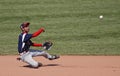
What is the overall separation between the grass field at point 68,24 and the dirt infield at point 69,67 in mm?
1576

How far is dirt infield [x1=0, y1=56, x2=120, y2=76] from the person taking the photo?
9.93 meters

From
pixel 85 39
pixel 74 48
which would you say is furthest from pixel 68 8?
pixel 74 48

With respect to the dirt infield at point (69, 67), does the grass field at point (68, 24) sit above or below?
above

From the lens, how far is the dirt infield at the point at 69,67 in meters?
9.93

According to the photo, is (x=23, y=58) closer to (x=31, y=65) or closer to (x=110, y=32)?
(x=31, y=65)

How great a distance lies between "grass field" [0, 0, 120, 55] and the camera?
50.9 feet

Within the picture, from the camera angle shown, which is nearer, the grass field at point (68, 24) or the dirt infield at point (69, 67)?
the dirt infield at point (69, 67)

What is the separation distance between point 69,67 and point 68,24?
9253 mm

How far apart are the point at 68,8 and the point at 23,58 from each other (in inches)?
495

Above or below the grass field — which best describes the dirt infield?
below

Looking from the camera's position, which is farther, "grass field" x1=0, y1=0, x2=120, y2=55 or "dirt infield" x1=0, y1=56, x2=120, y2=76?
"grass field" x1=0, y1=0, x2=120, y2=55

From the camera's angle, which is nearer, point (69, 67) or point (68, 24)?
point (69, 67)

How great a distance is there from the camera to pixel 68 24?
789 inches

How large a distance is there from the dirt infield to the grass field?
5.17 feet
